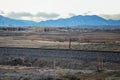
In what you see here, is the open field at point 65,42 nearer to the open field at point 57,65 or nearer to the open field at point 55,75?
the open field at point 57,65

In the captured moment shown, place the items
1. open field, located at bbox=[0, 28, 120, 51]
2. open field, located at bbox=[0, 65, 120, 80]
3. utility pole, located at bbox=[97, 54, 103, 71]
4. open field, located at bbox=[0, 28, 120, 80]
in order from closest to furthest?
open field, located at bbox=[0, 65, 120, 80] → open field, located at bbox=[0, 28, 120, 80] → utility pole, located at bbox=[97, 54, 103, 71] → open field, located at bbox=[0, 28, 120, 51]

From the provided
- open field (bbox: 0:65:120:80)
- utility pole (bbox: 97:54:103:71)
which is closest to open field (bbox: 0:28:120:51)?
utility pole (bbox: 97:54:103:71)

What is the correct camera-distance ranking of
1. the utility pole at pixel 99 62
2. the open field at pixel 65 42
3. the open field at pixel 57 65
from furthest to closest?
the open field at pixel 65 42 < the utility pole at pixel 99 62 < the open field at pixel 57 65

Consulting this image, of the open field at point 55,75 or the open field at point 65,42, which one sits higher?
the open field at point 65,42

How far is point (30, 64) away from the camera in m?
40.3

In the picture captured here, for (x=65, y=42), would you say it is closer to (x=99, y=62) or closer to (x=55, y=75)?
(x=99, y=62)

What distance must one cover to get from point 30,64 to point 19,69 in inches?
198

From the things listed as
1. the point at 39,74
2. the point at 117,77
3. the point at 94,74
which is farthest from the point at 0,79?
the point at 117,77

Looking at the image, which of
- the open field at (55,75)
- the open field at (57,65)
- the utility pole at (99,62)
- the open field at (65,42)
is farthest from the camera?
the open field at (65,42)

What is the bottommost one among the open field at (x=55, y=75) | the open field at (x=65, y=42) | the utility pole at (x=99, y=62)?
the open field at (x=55, y=75)

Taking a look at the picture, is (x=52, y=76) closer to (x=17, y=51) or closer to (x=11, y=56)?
(x=11, y=56)

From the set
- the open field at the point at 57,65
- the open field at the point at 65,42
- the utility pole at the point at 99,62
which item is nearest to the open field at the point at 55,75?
the open field at the point at 57,65

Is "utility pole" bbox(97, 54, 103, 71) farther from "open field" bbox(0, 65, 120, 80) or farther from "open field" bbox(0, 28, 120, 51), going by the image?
"open field" bbox(0, 28, 120, 51)

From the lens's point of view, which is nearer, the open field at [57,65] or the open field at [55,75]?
the open field at [55,75]
